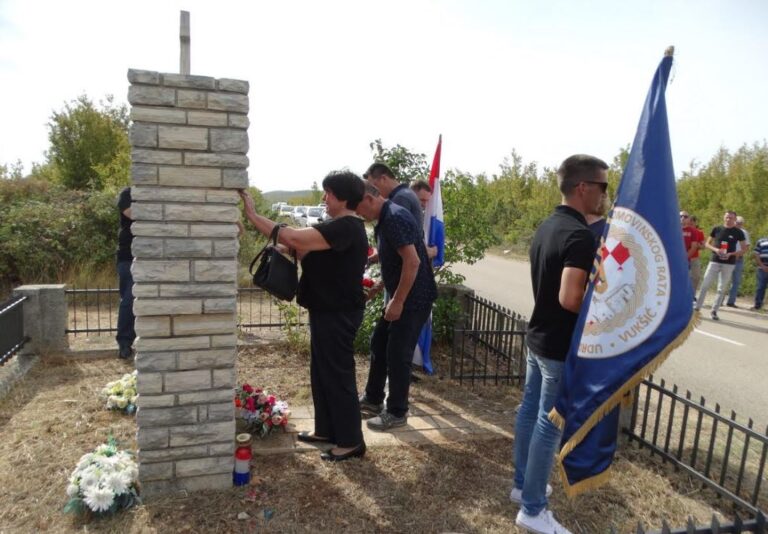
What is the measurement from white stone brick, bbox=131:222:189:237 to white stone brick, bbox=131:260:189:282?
140 mm

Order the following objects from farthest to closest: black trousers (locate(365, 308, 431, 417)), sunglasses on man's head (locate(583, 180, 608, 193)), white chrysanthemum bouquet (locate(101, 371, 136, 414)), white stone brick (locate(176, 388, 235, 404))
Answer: white chrysanthemum bouquet (locate(101, 371, 136, 414))
black trousers (locate(365, 308, 431, 417))
white stone brick (locate(176, 388, 235, 404))
sunglasses on man's head (locate(583, 180, 608, 193))

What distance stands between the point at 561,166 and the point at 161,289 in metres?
2.13

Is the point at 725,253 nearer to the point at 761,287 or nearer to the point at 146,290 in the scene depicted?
the point at 761,287

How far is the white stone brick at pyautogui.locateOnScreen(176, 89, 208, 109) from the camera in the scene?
8.55ft

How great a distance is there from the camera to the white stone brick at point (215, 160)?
2666mm

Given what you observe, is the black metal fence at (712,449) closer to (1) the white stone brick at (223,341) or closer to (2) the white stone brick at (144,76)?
(1) the white stone brick at (223,341)

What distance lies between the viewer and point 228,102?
8.79ft

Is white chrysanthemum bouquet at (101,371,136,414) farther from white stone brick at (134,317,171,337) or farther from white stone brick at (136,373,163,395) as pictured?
white stone brick at (134,317,171,337)

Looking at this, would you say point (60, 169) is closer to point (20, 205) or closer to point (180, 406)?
point (20, 205)

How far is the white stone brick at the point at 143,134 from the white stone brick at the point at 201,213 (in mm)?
319

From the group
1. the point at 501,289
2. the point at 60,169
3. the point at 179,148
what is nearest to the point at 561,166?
the point at 179,148

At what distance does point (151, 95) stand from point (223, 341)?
1.31 m

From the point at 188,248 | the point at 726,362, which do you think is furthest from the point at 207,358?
the point at 726,362

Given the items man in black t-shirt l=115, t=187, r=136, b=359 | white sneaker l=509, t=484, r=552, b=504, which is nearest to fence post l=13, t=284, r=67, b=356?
man in black t-shirt l=115, t=187, r=136, b=359
